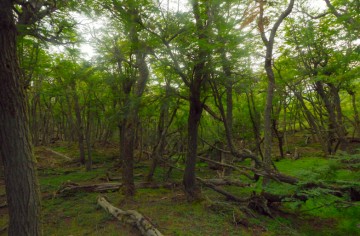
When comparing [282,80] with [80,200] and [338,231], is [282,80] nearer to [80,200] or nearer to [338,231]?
[338,231]

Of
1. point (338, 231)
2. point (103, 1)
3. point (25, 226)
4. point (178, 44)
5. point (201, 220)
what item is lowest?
point (338, 231)

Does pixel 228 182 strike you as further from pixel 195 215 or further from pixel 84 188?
pixel 84 188

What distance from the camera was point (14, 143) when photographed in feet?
14.3

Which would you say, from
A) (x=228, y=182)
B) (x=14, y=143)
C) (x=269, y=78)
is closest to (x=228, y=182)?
(x=228, y=182)

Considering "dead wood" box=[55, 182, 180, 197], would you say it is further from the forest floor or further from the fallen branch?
the fallen branch

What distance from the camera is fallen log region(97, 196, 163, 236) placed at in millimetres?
5931

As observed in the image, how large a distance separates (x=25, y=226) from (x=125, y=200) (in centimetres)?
463

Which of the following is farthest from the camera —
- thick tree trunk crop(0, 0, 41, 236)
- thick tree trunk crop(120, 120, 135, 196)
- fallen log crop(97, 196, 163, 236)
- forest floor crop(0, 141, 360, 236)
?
thick tree trunk crop(120, 120, 135, 196)

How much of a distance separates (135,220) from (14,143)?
12.0ft

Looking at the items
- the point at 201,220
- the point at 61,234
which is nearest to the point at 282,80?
the point at 201,220

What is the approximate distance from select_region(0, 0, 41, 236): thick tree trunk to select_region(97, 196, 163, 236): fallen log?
7.75 feet

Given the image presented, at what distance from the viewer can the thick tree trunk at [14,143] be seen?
4266 millimetres

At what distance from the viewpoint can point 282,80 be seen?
15117mm

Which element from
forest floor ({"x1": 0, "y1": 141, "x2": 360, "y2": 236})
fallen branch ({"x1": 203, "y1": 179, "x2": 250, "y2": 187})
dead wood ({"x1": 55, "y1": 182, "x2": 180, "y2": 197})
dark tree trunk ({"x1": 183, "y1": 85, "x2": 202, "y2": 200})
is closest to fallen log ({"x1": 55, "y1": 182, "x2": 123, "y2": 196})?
dead wood ({"x1": 55, "y1": 182, "x2": 180, "y2": 197})
